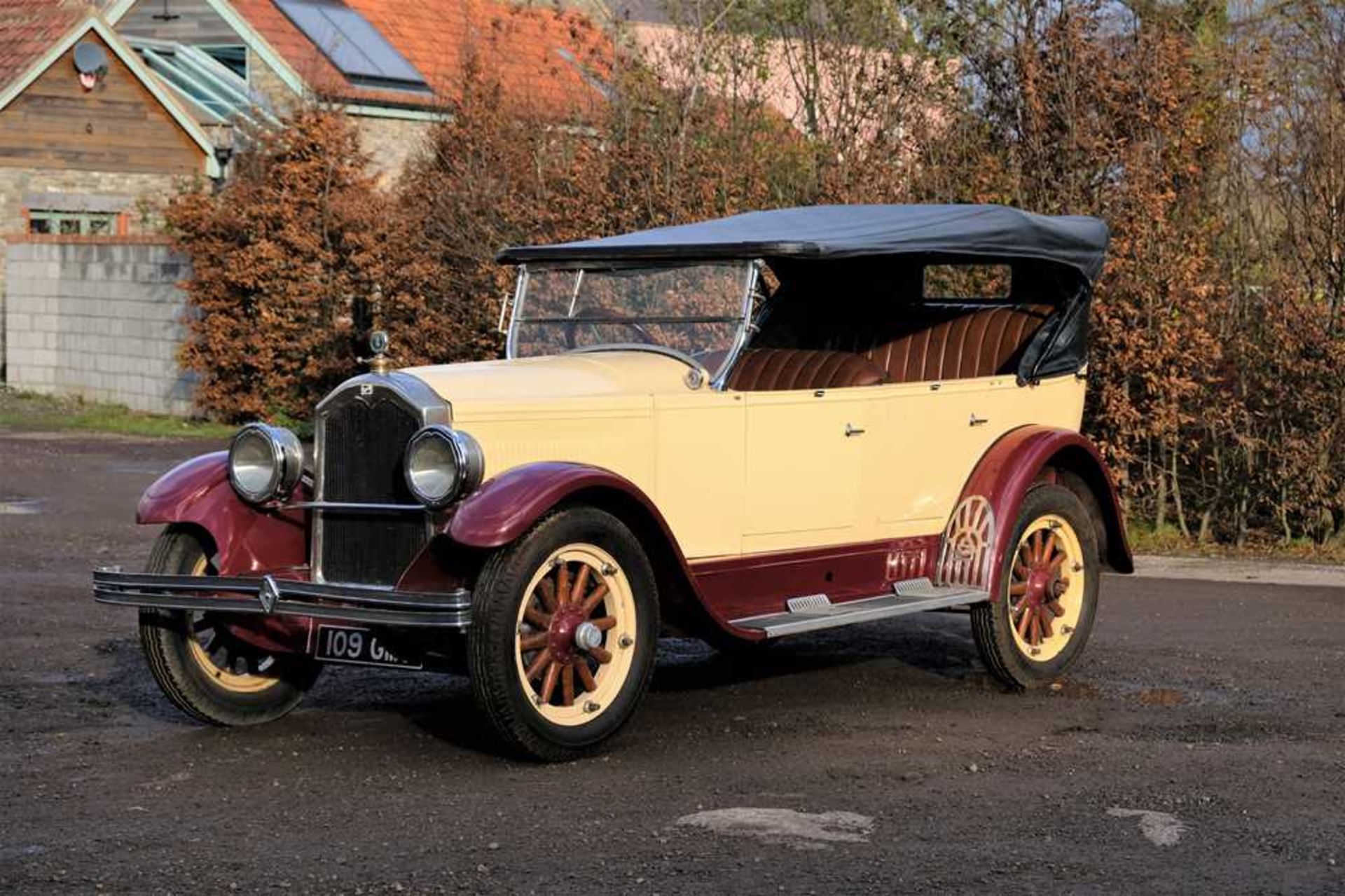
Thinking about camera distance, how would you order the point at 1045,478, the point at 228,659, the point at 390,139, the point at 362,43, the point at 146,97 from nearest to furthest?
the point at 228,659 → the point at 1045,478 → the point at 390,139 → the point at 146,97 → the point at 362,43

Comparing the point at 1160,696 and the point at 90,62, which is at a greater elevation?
the point at 90,62

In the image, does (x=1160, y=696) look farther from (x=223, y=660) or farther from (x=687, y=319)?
(x=223, y=660)

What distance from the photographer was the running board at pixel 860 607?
25.4 feet

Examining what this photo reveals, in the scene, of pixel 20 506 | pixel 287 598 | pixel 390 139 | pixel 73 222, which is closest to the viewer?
pixel 287 598

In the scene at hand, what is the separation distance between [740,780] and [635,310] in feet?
8.04

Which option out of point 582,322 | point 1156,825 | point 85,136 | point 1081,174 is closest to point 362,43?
point 85,136

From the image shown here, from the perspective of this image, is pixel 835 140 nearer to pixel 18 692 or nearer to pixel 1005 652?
pixel 1005 652

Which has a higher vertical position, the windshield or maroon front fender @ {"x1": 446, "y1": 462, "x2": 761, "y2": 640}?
the windshield

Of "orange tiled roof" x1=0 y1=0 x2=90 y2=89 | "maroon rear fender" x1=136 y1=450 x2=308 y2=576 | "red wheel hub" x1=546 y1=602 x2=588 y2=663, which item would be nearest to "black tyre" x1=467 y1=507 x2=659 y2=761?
"red wheel hub" x1=546 y1=602 x2=588 y2=663

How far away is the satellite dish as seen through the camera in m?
30.1

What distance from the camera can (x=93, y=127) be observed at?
99.5 ft

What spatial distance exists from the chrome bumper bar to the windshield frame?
161 cm

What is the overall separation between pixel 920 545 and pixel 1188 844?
9.22 ft

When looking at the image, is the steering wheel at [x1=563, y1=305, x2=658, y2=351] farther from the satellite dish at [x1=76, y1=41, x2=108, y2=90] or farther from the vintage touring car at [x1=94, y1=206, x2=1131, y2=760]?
the satellite dish at [x1=76, y1=41, x2=108, y2=90]
